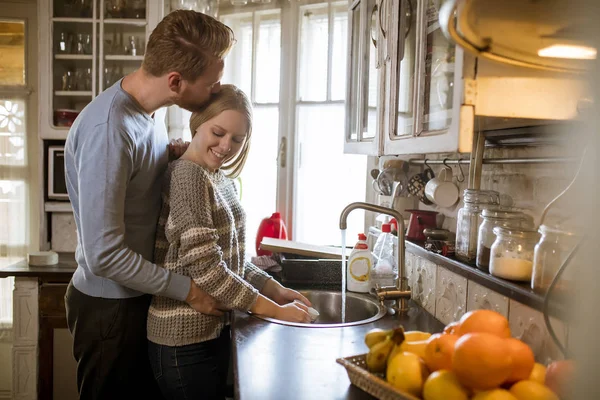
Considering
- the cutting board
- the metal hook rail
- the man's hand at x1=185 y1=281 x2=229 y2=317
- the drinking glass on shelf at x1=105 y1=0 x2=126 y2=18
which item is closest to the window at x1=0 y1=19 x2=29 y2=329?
the drinking glass on shelf at x1=105 y1=0 x2=126 y2=18

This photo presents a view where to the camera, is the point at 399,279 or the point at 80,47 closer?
the point at 399,279

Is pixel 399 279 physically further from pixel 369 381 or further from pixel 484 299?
pixel 369 381

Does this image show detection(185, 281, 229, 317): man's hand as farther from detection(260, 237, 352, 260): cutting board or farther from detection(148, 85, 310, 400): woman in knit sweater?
detection(260, 237, 352, 260): cutting board

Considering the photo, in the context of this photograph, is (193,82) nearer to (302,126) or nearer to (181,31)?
(181,31)

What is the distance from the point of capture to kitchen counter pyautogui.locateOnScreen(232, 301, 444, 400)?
3.22ft

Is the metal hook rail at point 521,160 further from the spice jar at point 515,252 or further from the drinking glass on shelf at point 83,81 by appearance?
the drinking glass on shelf at point 83,81

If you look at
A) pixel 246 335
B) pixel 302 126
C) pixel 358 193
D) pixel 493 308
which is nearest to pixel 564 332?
pixel 493 308

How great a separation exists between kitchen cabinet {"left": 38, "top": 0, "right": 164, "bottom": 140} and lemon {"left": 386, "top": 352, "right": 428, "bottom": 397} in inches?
91.5

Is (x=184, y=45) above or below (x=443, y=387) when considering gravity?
above

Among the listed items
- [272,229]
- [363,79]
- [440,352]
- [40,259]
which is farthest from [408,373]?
[40,259]

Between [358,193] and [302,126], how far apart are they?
0.48m

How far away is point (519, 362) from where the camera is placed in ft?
2.44

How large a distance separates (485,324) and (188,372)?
34.9 inches

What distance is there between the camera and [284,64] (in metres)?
2.78
